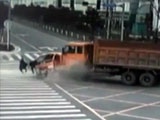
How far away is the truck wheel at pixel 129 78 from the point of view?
2941cm

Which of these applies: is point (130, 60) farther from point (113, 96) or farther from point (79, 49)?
point (113, 96)

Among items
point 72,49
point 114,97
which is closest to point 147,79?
point 72,49

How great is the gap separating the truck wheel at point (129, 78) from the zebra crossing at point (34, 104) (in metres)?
4.59

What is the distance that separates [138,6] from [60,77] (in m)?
46.4

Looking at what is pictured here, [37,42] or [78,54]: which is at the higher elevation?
[78,54]

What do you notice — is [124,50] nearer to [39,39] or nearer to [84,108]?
[84,108]

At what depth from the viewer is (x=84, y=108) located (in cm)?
2047

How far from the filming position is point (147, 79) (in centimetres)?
2914

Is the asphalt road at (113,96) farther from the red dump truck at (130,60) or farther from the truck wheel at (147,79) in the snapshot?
the red dump truck at (130,60)

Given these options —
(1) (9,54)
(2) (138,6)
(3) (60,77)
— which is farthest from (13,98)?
(2) (138,6)

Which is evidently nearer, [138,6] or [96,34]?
[96,34]

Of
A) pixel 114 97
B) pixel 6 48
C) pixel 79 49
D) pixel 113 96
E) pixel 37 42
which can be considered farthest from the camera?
pixel 37 42

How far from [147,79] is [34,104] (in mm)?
9877

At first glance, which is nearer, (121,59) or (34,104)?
(34,104)
